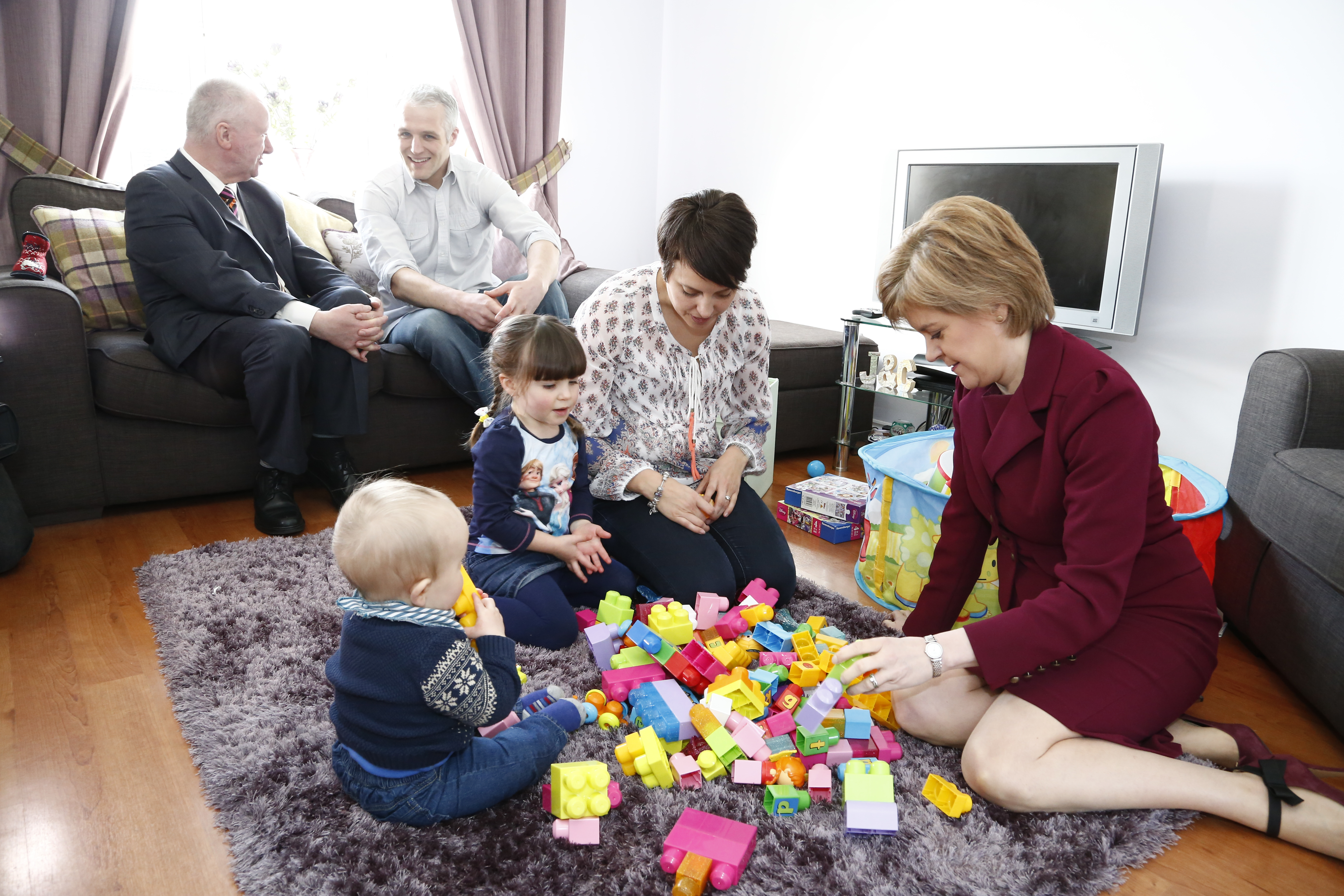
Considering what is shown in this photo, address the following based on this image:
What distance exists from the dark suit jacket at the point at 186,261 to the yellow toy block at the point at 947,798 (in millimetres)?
2122

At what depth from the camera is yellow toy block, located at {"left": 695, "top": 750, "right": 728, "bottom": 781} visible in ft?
4.62

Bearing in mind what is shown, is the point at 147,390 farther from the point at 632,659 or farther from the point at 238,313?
the point at 632,659

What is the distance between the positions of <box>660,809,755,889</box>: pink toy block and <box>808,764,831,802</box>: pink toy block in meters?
0.16

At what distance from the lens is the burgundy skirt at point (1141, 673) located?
4.37 feet

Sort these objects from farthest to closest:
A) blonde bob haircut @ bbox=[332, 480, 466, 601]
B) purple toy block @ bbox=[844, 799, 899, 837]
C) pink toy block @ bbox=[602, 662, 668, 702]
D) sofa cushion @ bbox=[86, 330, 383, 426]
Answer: sofa cushion @ bbox=[86, 330, 383, 426], pink toy block @ bbox=[602, 662, 668, 702], purple toy block @ bbox=[844, 799, 899, 837], blonde bob haircut @ bbox=[332, 480, 466, 601]

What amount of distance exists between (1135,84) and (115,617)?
3.42 m

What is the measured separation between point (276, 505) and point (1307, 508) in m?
2.51

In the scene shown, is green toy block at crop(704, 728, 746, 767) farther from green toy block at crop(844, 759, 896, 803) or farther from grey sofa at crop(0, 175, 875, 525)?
grey sofa at crop(0, 175, 875, 525)

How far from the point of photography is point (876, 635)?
1961 mm

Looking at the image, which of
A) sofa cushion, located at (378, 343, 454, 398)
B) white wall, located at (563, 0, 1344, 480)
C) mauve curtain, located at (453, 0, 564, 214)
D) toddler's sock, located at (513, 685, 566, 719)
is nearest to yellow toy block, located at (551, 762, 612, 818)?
toddler's sock, located at (513, 685, 566, 719)

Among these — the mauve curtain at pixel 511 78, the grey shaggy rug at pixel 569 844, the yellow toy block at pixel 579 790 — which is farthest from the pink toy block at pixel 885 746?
the mauve curtain at pixel 511 78

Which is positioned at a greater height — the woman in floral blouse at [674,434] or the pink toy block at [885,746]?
the woman in floral blouse at [674,434]

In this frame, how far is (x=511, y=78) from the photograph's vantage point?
4.39m

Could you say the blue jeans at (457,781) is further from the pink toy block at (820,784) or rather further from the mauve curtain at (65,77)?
the mauve curtain at (65,77)
